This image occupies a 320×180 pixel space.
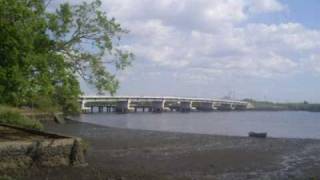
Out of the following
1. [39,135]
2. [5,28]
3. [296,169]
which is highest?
[5,28]

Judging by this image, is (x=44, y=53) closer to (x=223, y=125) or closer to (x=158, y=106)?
(x=223, y=125)

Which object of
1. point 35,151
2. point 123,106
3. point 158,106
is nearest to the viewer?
point 35,151

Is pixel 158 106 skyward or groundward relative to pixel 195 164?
skyward

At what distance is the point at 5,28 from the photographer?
22.1m

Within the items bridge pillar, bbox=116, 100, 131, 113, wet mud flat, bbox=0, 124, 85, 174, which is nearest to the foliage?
wet mud flat, bbox=0, 124, 85, 174

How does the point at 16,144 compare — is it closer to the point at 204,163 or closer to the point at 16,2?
the point at 16,2

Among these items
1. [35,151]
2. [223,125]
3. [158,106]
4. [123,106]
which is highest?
[158,106]

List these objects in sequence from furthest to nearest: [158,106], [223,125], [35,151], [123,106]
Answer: [158,106], [123,106], [223,125], [35,151]

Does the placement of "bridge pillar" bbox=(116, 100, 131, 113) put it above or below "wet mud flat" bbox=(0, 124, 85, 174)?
above

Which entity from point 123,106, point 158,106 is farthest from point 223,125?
point 158,106

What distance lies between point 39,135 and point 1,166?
443cm

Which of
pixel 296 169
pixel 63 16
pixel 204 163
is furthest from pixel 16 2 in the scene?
pixel 296 169

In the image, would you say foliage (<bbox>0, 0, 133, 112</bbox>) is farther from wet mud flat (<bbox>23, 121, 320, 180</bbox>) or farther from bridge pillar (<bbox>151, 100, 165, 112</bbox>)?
bridge pillar (<bbox>151, 100, 165, 112</bbox>)

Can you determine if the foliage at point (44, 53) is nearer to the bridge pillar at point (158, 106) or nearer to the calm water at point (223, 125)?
the calm water at point (223, 125)
